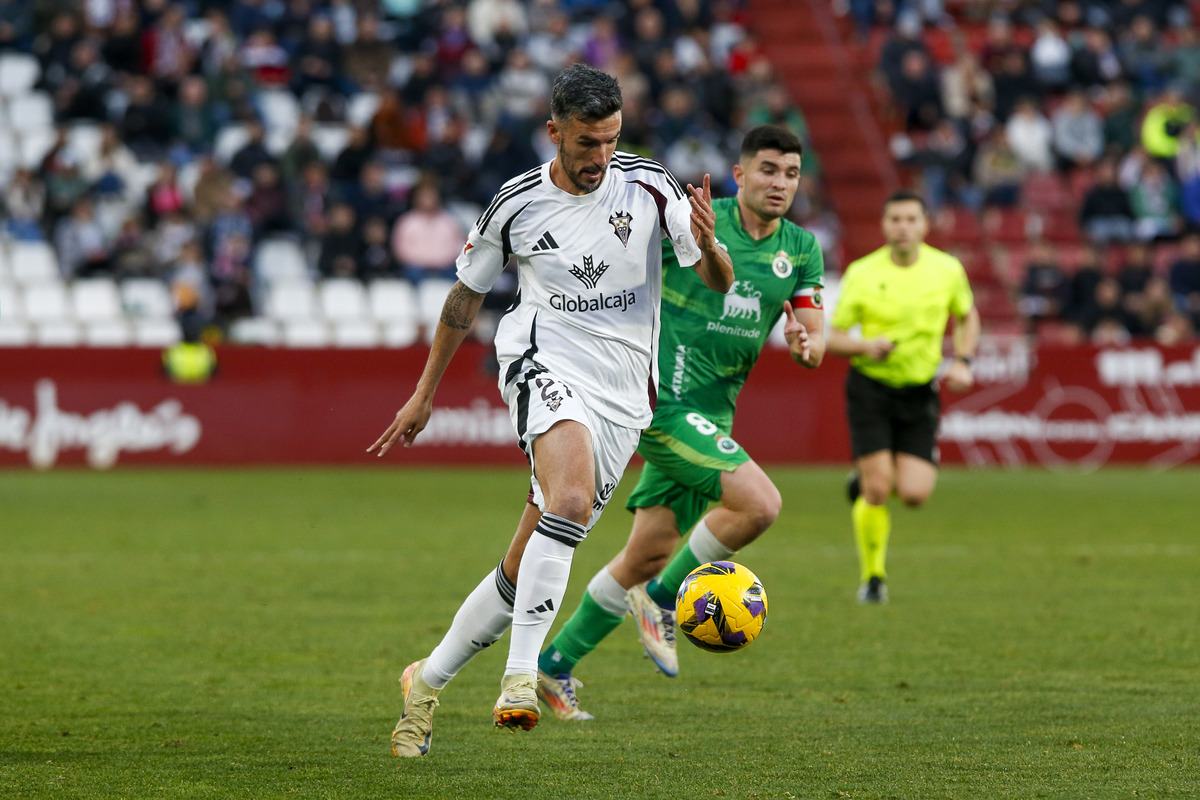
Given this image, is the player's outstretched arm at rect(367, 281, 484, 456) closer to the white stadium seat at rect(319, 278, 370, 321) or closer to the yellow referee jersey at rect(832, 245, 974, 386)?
the yellow referee jersey at rect(832, 245, 974, 386)

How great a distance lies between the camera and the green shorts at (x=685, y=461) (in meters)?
6.92

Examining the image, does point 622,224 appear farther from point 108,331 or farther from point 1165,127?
point 1165,127

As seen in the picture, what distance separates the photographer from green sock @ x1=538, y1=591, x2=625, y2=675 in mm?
6633

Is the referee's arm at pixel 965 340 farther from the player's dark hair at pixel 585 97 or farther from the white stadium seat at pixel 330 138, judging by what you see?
the white stadium seat at pixel 330 138

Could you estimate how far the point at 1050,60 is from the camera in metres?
25.5

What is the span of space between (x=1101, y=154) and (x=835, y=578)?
15824 mm

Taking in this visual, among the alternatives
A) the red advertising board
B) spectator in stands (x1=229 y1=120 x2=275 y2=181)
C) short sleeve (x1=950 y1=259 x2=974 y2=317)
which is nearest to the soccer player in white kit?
short sleeve (x1=950 y1=259 x2=974 y2=317)

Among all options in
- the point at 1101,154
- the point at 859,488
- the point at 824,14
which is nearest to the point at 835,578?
the point at 859,488

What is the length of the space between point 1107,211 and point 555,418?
19330 millimetres

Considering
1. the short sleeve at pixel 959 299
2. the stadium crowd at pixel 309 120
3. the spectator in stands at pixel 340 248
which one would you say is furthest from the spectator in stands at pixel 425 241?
the short sleeve at pixel 959 299

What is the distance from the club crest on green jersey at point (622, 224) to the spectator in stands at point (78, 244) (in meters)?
15.8

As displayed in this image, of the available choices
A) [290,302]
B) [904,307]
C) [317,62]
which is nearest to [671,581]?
[904,307]

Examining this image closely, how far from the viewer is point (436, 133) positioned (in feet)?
72.6

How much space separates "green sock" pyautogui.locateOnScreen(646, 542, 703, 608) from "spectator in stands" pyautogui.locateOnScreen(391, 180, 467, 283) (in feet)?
45.0
